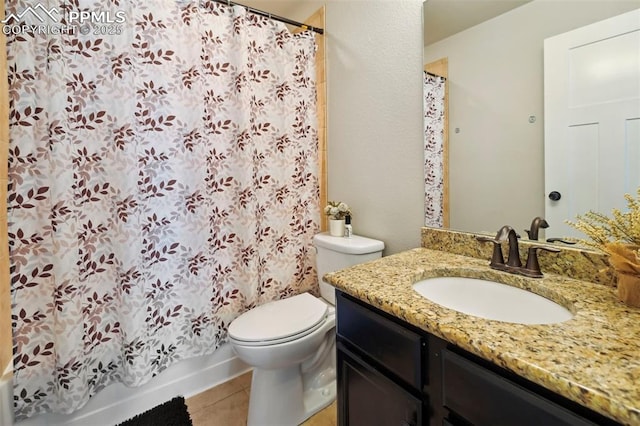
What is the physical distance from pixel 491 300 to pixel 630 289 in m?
0.31

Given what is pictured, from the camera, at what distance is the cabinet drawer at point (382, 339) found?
0.70 m

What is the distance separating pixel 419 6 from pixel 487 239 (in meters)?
1.05

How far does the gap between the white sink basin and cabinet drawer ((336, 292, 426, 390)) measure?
190 mm

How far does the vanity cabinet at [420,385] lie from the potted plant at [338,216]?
2.39ft

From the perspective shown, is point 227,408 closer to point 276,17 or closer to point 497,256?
point 497,256

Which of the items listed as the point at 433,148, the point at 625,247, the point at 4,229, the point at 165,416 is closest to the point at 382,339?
the point at 625,247

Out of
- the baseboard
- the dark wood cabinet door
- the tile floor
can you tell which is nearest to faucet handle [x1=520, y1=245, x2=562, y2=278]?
the dark wood cabinet door

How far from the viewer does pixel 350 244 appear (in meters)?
1.48

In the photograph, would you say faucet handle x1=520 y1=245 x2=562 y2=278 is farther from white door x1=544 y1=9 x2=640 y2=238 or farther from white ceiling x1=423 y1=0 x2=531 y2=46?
white ceiling x1=423 y1=0 x2=531 y2=46

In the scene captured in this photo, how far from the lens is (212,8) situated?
1428 mm

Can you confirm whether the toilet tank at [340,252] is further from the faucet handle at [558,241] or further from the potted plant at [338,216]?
the faucet handle at [558,241]

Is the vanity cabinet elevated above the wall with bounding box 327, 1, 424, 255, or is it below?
below

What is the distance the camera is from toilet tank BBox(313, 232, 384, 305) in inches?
57.0

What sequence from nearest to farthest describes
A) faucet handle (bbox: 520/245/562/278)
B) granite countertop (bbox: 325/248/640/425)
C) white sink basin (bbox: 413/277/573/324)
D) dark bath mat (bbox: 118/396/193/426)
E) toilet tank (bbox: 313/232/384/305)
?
granite countertop (bbox: 325/248/640/425) < white sink basin (bbox: 413/277/573/324) < faucet handle (bbox: 520/245/562/278) < dark bath mat (bbox: 118/396/193/426) < toilet tank (bbox: 313/232/384/305)
